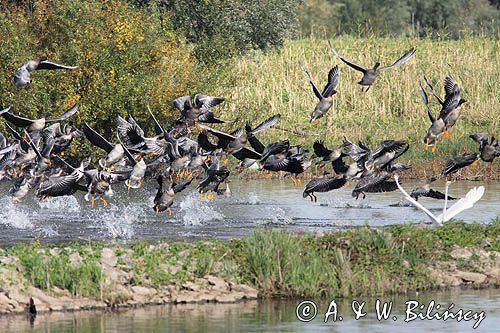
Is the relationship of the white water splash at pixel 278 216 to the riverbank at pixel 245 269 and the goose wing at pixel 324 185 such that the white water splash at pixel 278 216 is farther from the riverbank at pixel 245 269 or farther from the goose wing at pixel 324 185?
the riverbank at pixel 245 269

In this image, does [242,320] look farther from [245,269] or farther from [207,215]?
[207,215]

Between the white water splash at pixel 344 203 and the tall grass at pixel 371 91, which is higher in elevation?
the tall grass at pixel 371 91

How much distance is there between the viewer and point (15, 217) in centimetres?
2459

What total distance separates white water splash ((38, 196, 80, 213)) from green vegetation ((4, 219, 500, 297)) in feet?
31.2

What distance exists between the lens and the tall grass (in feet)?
127

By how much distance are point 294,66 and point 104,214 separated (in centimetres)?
1934

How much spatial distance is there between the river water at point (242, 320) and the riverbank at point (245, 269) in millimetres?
240

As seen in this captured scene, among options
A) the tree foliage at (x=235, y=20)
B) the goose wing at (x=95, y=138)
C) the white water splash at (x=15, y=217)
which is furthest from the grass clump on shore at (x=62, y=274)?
the tree foliage at (x=235, y=20)

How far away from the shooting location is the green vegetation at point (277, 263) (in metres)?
16.5

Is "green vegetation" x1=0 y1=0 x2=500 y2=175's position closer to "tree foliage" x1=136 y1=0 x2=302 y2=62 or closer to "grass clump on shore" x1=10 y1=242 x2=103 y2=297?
"tree foliage" x1=136 y1=0 x2=302 y2=62

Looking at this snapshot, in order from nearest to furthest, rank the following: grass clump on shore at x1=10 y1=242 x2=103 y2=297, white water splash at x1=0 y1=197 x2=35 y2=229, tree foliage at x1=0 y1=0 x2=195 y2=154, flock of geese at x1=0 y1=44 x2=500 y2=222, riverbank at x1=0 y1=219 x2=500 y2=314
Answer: grass clump on shore at x1=10 y1=242 x2=103 y2=297, riverbank at x1=0 y1=219 x2=500 y2=314, flock of geese at x1=0 y1=44 x2=500 y2=222, white water splash at x1=0 y1=197 x2=35 y2=229, tree foliage at x1=0 y1=0 x2=195 y2=154

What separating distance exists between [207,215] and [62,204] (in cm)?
395

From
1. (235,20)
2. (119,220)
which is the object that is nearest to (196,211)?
(119,220)

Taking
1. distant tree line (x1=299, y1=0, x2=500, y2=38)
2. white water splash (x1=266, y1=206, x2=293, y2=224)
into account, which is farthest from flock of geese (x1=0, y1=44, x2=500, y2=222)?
distant tree line (x1=299, y1=0, x2=500, y2=38)
